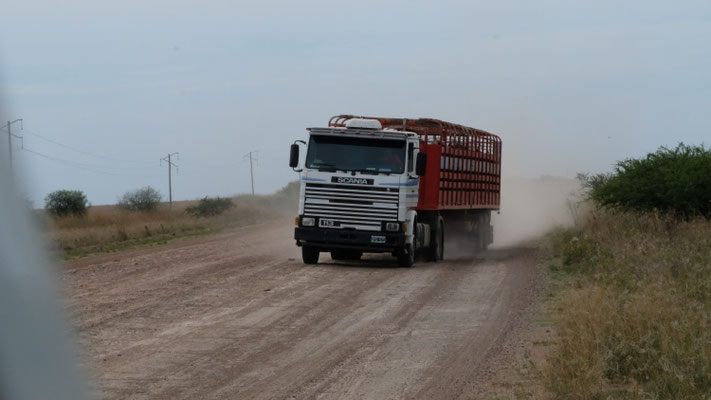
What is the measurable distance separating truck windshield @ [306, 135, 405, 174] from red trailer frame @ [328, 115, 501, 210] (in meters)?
1.53

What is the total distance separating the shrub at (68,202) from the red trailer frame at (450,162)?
28475 millimetres

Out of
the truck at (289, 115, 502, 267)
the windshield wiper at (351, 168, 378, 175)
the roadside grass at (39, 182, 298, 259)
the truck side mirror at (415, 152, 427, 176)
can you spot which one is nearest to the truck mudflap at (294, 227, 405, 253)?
the truck at (289, 115, 502, 267)

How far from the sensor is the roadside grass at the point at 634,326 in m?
7.56

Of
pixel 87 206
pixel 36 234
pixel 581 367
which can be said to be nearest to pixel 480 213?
pixel 581 367

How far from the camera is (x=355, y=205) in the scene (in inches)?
763

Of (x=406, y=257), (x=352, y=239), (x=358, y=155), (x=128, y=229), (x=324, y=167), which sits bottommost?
(x=406, y=257)

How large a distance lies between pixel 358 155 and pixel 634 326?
34.6ft

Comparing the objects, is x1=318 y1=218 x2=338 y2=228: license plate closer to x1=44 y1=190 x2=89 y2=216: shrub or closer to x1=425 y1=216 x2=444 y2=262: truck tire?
x1=425 y1=216 x2=444 y2=262: truck tire

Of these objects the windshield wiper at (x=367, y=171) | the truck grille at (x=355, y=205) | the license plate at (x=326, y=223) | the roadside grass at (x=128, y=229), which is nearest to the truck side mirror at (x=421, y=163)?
the truck grille at (x=355, y=205)

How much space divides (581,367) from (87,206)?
151 ft

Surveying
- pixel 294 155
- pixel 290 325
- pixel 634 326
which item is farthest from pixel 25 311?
pixel 294 155

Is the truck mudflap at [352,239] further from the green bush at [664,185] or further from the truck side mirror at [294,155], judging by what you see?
the green bush at [664,185]

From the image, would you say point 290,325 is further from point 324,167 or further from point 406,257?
point 406,257

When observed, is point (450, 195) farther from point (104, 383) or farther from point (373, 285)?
point (104, 383)
